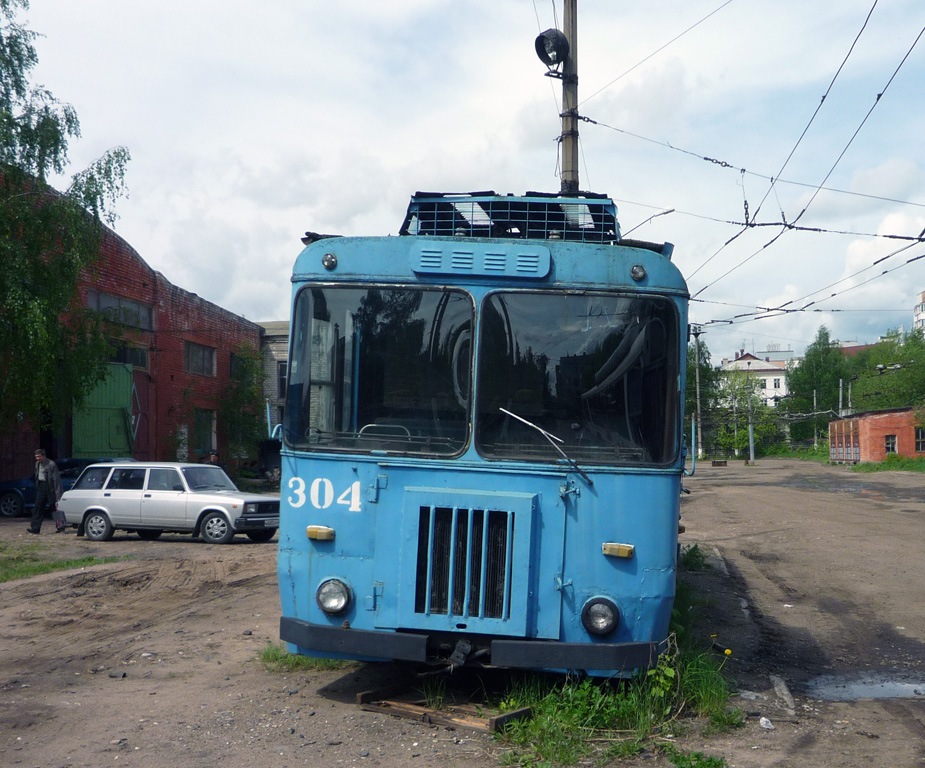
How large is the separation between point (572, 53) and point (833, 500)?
20599 millimetres

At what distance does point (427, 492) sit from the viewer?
5520 mm

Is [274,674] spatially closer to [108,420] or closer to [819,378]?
[108,420]

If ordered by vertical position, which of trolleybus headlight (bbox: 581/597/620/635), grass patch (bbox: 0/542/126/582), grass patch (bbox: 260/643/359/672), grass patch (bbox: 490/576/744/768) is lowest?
grass patch (bbox: 0/542/126/582)

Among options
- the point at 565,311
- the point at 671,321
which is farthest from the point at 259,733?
the point at 671,321

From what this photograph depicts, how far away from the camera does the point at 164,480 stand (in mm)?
16938

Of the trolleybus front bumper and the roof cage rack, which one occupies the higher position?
the roof cage rack

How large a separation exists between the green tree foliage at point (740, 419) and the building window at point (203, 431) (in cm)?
5957

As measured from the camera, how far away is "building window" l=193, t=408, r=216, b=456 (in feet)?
111

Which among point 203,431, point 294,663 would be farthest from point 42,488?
point 203,431

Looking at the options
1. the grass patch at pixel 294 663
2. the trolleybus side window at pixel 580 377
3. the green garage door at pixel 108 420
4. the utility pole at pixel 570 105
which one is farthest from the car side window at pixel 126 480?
the trolleybus side window at pixel 580 377

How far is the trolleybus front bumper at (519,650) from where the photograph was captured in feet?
17.3

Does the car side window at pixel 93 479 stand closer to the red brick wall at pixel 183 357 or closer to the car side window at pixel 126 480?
the car side window at pixel 126 480

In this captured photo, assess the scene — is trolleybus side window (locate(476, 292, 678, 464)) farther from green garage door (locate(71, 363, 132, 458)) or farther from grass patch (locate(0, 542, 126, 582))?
green garage door (locate(71, 363, 132, 458))

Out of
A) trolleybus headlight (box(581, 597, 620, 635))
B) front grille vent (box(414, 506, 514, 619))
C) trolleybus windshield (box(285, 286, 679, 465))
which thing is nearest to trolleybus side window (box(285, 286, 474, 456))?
trolleybus windshield (box(285, 286, 679, 465))
